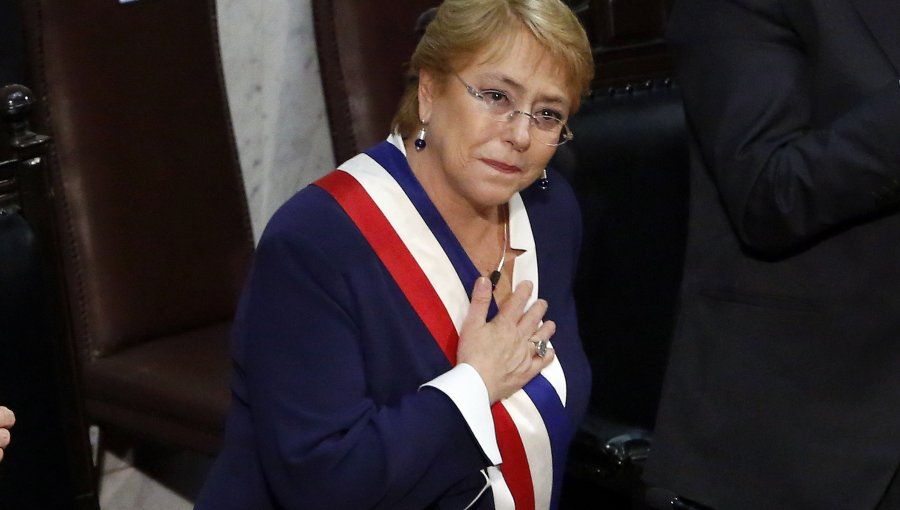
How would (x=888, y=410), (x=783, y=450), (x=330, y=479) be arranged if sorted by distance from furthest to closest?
(x=783, y=450)
(x=888, y=410)
(x=330, y=479)

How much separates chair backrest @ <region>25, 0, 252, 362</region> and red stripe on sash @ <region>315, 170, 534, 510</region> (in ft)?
3.17

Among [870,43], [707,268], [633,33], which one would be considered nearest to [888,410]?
[707,268]

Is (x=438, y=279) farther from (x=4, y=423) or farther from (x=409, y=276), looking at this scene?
(x=4, y=423)

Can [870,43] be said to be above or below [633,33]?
above

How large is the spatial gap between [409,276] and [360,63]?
3.98ft

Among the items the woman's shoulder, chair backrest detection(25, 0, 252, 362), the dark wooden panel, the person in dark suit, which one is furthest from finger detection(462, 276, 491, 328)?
chair backrest detection(25, 0, 252, 362)

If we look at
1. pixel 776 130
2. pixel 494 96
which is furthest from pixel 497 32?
pixel 776 130

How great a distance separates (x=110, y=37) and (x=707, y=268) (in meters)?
1.21

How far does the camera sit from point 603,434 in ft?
7.24

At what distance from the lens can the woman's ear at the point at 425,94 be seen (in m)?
→ 1.61

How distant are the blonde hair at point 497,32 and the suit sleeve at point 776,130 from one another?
213mm

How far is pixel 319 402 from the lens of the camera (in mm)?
1439

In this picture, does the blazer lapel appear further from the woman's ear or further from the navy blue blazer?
the navy blue blazer

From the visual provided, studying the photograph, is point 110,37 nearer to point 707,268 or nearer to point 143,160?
point 143,160
